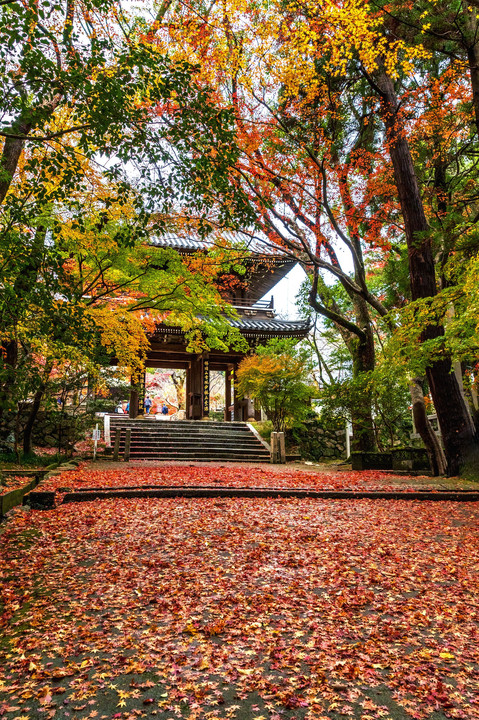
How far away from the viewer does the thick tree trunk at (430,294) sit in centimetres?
845

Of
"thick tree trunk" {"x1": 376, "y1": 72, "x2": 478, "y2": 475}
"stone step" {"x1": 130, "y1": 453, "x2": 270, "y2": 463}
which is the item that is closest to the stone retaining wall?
"stone step" {"x1": 130, "y1": 453, "x2": 270, "y2": 463}

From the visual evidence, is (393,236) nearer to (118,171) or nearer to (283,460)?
(283,460)

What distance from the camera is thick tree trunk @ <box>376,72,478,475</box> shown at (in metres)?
8.45

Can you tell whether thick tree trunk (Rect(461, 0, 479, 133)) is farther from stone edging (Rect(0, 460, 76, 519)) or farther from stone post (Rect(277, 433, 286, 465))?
stone post (Rect(277, 433, 286, 465))

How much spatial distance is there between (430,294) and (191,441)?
9.12 metres

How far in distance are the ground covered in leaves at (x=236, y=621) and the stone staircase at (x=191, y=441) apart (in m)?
9.40

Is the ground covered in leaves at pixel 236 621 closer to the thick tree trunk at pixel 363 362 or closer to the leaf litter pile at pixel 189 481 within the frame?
the leaf litter pile at pixel 189 481

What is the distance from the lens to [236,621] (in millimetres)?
2617

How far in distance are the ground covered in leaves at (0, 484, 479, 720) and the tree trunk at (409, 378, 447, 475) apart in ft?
16.2

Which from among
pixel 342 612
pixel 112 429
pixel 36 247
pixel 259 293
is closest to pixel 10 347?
pixel 112 429

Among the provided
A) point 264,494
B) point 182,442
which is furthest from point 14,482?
point 182,442

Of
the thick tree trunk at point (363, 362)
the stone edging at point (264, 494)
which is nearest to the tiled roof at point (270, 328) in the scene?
the thick tree trunk at point (363, 362)

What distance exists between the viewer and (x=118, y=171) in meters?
4.32

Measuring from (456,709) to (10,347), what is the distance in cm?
1034
